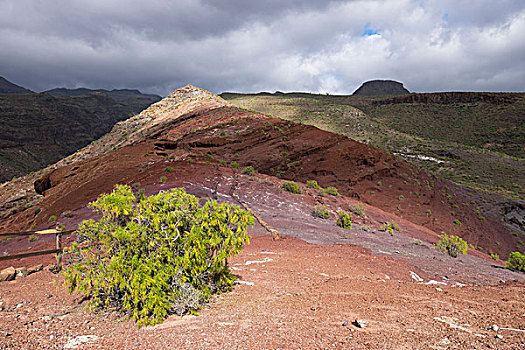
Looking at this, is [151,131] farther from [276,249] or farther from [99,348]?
[99,348]

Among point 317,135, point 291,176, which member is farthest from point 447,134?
point 291,176

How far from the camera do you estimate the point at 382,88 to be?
17175 centimetres

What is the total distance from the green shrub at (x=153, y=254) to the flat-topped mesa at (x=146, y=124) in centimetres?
3027

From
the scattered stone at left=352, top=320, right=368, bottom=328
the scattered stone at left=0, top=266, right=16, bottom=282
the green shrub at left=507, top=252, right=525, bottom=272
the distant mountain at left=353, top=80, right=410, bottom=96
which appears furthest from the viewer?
the distant mountain at left=353, top=80, right=410, bottom=96

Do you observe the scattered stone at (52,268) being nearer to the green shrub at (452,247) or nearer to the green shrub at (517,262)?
the green shrub at (452,247)

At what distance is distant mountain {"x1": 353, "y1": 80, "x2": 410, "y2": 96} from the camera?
170 m

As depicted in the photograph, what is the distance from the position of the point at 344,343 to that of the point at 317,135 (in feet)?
82.4

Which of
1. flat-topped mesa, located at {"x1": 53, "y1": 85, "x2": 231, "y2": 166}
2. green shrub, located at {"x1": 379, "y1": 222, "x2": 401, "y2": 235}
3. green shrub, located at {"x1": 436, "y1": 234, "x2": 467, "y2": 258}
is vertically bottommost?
green shrub, located at {"x1": 436, "y1": 234, "x2": 467, "y2": 258}

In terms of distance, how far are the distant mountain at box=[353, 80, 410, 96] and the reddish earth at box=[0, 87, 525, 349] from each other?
6338 inches

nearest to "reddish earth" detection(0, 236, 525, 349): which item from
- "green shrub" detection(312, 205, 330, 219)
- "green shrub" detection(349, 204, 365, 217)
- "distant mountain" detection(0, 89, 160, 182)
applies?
"green shrub" detection(312, 205, 330, 219)

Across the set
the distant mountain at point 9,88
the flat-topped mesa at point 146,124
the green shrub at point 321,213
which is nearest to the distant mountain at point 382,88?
the flat-topped mesa at point 146,124

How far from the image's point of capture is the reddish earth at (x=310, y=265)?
4.07m

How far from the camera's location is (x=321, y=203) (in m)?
16.5

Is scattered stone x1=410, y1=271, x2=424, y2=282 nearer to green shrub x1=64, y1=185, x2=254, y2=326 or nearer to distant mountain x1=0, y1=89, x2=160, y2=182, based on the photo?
green shrub x1=64, y1=185, x2=254, y2=326
